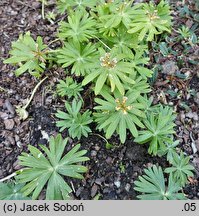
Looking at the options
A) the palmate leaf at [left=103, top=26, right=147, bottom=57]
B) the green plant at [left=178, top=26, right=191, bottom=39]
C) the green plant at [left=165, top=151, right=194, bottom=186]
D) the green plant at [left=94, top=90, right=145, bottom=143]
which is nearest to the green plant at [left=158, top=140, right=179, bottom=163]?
the green plant at [left=165, top=151, right=194, bottom=186]

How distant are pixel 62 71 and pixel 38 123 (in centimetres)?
51

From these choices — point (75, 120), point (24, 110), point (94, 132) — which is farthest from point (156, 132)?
point (24, 110)

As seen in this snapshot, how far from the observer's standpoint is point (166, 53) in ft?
9.95

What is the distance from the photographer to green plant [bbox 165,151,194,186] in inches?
94.0

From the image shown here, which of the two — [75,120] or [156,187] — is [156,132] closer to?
[156,187]

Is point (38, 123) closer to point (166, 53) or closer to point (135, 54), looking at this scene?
point (135, 54)

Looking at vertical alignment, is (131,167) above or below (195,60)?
below

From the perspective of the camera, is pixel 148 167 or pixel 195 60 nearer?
pixel 148 167

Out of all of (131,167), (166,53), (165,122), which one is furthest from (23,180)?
(166,53)

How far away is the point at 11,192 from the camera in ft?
7.59

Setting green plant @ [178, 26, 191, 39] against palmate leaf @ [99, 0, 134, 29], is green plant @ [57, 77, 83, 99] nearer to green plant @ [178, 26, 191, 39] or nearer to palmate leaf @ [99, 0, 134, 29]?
palmate leaf @ [99, 0, 134, 29]

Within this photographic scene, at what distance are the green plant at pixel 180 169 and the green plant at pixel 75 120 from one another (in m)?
0.64

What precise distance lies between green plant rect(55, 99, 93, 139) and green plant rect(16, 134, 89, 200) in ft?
0.86

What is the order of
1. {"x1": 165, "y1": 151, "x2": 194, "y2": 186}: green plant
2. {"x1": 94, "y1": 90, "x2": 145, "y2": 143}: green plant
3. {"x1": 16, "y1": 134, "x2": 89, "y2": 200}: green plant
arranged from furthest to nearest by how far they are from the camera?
{"x1": 165, "y1": 151, "x2": 194, "y2": 186}: green plant → {"x1": 94, "y1": 90, "x2": 145, "y2": 143}: green plant → {"x1": 16, "y1": 134, "x2": 89, "y2": 200}: green plant
